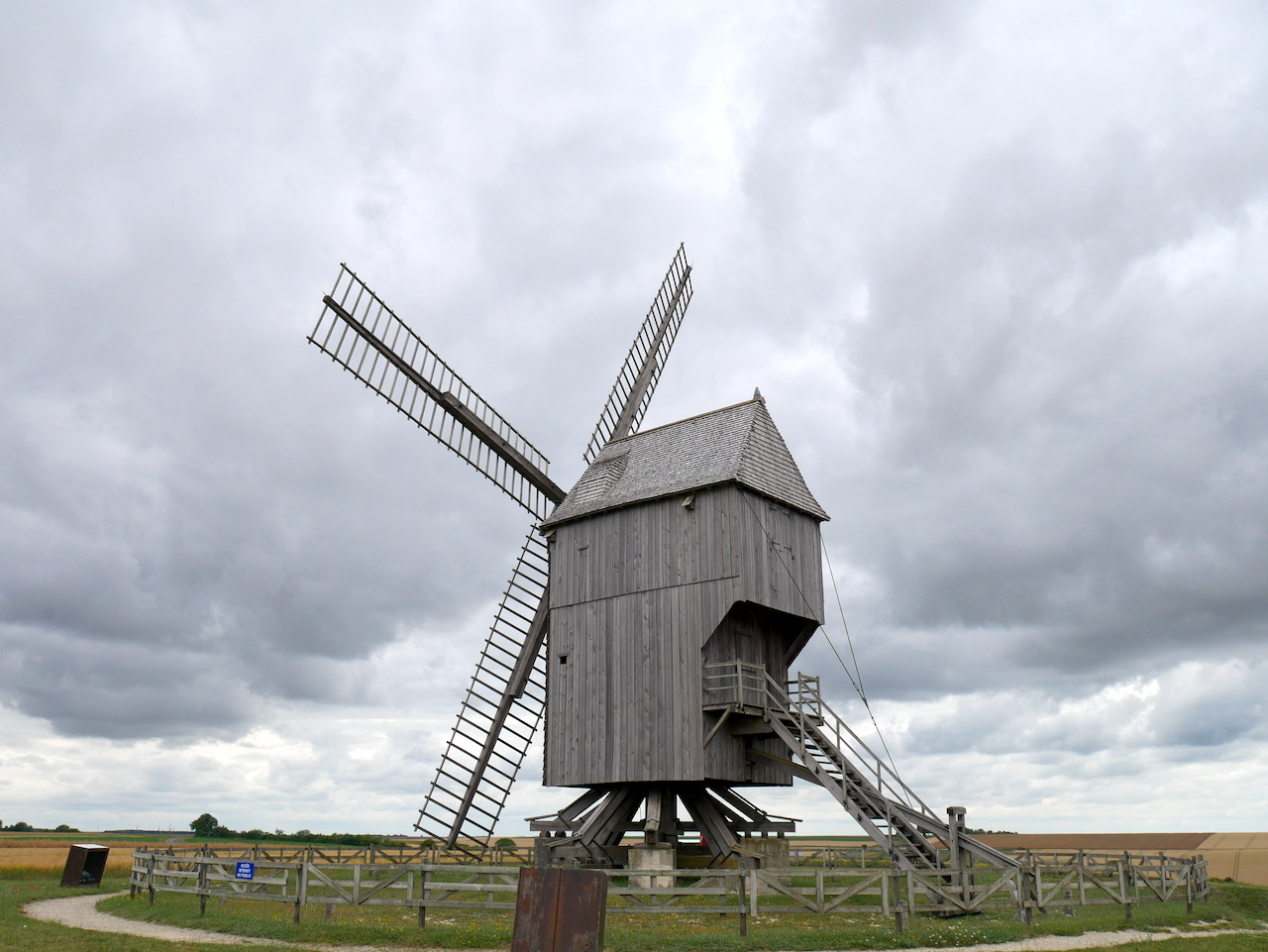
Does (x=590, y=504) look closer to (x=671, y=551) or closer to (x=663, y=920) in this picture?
(x=671, y=551)

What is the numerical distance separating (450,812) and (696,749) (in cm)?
850

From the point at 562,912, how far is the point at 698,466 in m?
17.7

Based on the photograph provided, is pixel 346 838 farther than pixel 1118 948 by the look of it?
Yes

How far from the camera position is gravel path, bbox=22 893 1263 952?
14.5 meters

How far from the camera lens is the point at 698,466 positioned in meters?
24.1

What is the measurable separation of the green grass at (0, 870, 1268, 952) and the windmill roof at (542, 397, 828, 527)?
31.5 ft

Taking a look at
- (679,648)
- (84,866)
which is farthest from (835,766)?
(84,866)

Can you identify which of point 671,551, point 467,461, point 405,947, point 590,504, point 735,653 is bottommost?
point 405,947

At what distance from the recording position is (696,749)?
72.1ft

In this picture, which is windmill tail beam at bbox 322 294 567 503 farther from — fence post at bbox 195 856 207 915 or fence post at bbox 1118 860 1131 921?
fence post at bbox 1118 860 1131 921

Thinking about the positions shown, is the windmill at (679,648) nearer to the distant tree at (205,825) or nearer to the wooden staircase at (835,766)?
the wooden staircase at (835,766)

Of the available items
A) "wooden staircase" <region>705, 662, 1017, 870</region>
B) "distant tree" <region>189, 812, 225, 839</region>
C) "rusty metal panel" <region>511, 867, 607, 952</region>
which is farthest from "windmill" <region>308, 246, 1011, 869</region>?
"distant tree" <region>189, 812, 225, 839</region>

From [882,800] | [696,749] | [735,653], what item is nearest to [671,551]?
[735,653]

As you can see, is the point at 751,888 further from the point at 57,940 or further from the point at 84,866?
the point at 84,866
